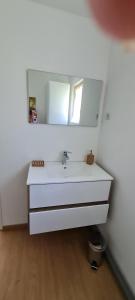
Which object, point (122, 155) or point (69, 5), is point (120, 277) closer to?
point (122, 155)

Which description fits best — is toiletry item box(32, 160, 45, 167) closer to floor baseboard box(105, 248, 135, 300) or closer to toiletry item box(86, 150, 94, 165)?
toiletry item box(86, 150, 94, 165)

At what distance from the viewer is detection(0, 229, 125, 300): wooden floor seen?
49.1 inches

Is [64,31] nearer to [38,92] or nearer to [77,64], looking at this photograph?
[77,64]

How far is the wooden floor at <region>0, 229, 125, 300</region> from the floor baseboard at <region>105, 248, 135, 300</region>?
5 centimetres

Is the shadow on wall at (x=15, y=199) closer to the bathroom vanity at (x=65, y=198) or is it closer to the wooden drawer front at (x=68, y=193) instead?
the bathroom vanity at (x=65, y=198)

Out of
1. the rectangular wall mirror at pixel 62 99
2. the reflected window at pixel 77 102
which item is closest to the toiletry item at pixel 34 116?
the rectangular wall mirror at pixel 62 99

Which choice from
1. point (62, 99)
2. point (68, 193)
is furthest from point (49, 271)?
point (62, 99)

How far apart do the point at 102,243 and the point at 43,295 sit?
2.08ft

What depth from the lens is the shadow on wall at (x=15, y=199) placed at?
5.48ft

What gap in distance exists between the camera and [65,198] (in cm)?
136

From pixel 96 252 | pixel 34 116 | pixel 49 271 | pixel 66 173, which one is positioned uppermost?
pixel 34 116

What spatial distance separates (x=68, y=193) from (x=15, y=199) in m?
0.69

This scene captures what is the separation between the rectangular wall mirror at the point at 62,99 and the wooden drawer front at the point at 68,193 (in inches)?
25.0

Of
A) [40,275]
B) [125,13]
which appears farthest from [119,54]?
[40,275]
